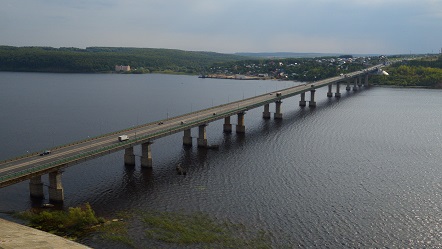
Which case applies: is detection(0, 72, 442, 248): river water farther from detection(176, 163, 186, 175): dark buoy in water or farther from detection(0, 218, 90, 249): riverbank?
detection(0, 218, 90, 249): riverbank

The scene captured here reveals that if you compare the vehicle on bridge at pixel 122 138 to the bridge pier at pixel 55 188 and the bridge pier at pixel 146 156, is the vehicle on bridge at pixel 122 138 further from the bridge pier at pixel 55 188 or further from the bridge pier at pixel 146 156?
the bridge pier at pixel 55 188

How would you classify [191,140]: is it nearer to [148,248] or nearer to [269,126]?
[269,126]

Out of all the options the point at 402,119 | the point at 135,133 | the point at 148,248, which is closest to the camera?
the point at 148,248

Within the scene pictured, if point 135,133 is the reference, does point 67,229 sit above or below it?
below

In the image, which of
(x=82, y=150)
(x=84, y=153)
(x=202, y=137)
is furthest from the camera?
(x=202, y=137)

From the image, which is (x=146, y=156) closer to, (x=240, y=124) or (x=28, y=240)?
(x=28, y=240)

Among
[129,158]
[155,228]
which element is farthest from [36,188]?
[129,158]

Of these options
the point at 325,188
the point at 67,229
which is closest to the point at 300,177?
the point at 325,188
